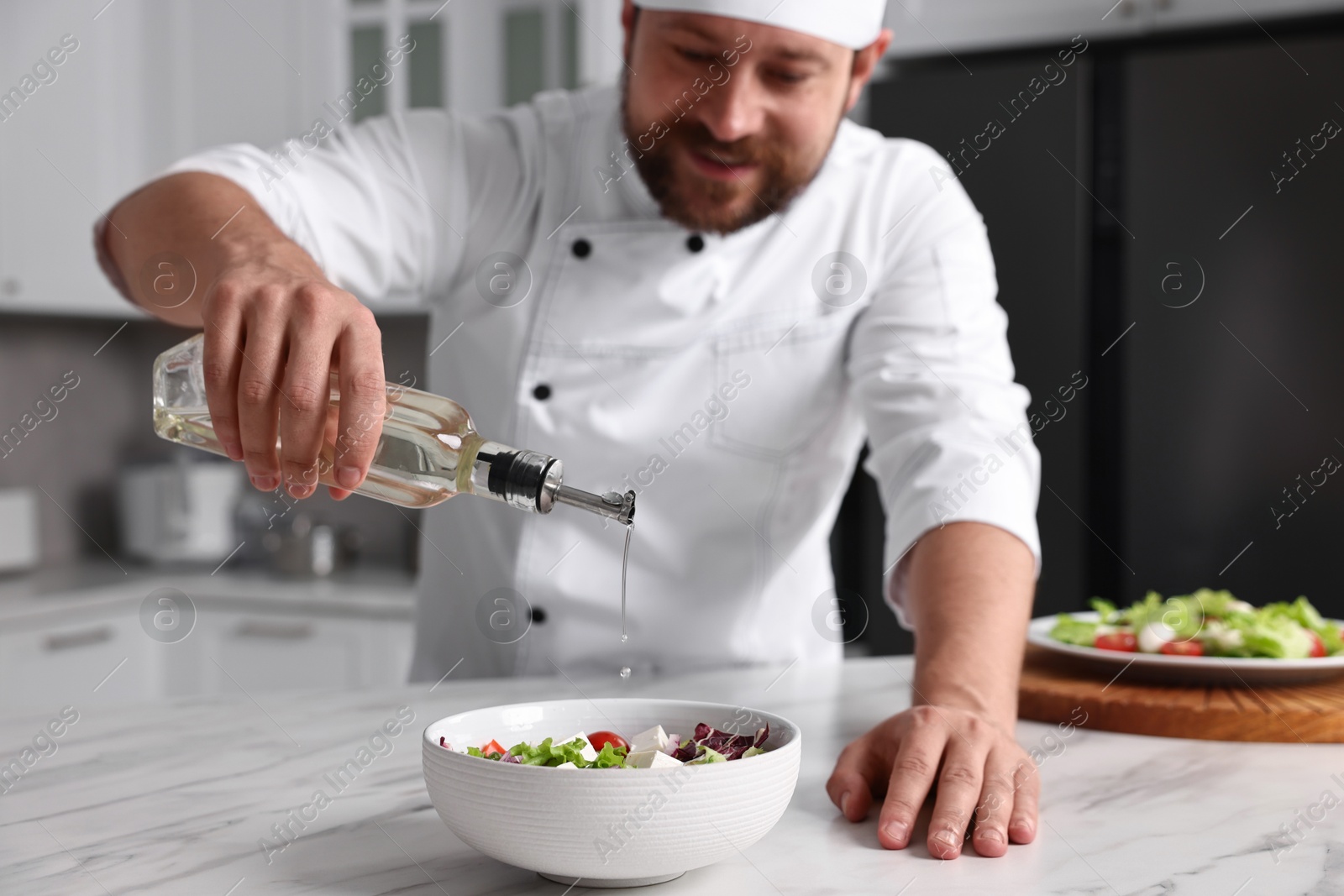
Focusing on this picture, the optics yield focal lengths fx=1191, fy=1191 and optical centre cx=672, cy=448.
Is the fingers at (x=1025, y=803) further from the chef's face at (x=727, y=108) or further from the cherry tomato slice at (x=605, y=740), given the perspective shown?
the chef's face at (x=727, y=108)

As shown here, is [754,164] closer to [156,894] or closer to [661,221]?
[661,221]

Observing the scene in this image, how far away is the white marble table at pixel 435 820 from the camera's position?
65 cm

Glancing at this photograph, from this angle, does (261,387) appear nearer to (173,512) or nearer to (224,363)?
(224,363)

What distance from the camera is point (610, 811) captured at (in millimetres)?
585

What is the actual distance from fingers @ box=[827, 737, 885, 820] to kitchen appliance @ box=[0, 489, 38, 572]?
7.78 ft

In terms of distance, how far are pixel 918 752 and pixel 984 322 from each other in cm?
64

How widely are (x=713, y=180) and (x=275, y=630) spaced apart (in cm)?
175

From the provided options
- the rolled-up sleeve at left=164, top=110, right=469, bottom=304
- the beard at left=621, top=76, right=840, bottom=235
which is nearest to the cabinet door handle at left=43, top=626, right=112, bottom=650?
the rolled-up sleeve at left=164, top=110, right=469, bottom=304

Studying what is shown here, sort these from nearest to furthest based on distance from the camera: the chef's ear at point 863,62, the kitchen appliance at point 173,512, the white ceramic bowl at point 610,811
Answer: the white ceramic bowl at point 610,811
the chef's ear at point 863,62
the kitchen appliance at point 173,512

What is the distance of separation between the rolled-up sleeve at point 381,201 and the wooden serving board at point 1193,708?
0.81 meters

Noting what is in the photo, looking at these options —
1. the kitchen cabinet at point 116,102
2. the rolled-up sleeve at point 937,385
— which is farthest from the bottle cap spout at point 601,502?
the kitchen cabinet at point 116,102

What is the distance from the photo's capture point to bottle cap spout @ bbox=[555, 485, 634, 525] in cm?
Answer: 68

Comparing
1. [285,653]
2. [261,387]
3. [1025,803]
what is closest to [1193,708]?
[1025,803]

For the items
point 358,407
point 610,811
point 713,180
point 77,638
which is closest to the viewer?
point 610,811
